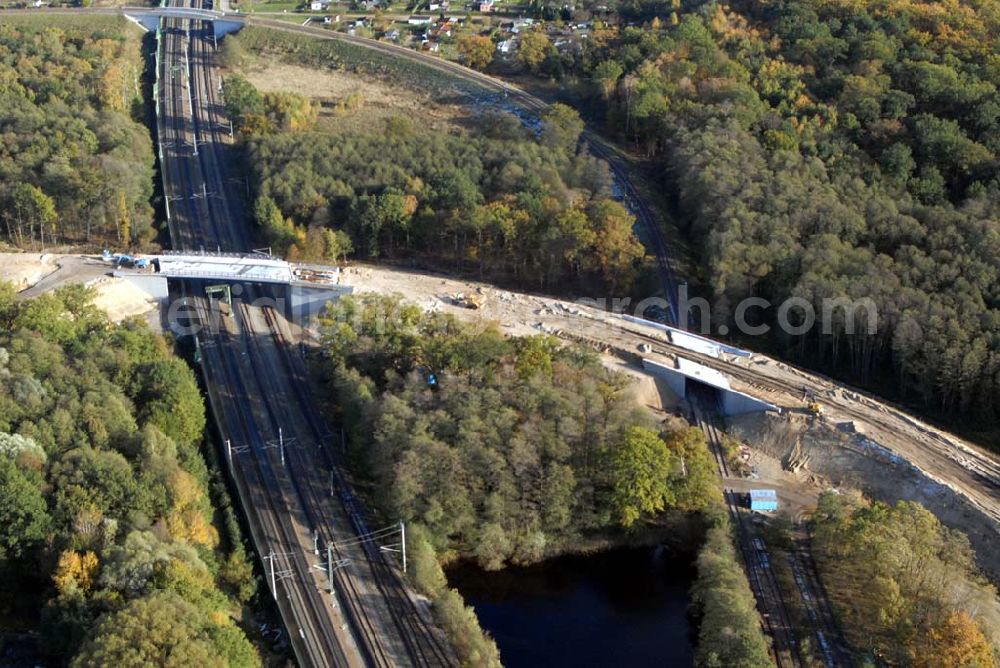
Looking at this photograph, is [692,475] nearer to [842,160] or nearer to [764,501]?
[764,501]

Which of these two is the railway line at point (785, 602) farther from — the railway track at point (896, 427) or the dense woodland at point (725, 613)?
the railway track at point (896, 427)

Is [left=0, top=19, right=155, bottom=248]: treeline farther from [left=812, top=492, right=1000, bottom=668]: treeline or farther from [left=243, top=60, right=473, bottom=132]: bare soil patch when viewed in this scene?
[left=812, top=492, right=1000, bottom=668]: treeline

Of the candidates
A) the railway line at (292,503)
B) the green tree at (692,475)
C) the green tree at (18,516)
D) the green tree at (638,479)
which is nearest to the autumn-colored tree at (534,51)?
the railway line at (292,503)

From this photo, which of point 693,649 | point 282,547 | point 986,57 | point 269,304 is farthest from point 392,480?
point 986,57

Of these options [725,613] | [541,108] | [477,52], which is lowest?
[725,613]

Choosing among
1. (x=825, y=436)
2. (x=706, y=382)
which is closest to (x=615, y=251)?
(x=706, y=382)

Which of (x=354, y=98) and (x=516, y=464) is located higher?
(x=354, y=98)
